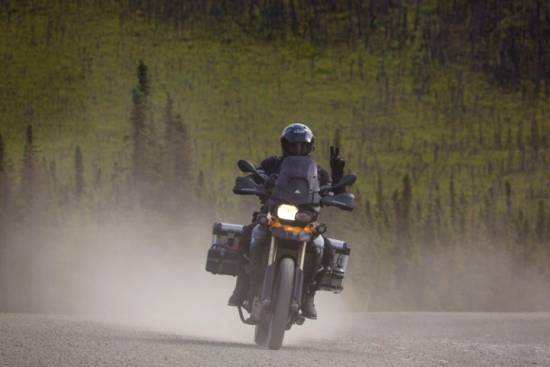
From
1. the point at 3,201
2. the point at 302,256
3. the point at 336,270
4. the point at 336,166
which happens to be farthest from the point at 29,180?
the point at 302,256

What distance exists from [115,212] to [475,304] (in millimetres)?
51246

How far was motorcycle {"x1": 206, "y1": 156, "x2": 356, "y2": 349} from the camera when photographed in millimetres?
16484

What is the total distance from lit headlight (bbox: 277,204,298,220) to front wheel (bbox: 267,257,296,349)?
54cm

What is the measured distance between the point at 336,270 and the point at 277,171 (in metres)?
1.62

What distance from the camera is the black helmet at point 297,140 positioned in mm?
17359

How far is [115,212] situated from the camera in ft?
548

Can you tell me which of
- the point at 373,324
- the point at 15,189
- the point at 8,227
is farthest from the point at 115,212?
the point at 373,324

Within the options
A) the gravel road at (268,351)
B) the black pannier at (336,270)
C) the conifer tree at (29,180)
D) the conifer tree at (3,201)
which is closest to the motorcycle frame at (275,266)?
the gravel road at (268,351)

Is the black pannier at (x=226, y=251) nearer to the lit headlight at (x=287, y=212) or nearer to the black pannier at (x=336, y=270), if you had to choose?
the black pannier at (x=336, y=270)

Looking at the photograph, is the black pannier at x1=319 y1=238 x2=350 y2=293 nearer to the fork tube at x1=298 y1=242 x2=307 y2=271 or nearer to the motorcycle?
the motorcycle

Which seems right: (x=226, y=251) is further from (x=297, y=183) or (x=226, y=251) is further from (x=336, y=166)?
(x=336, y=166)

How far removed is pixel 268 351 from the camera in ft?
52.4

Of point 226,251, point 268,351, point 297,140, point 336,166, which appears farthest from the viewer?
point 336,166

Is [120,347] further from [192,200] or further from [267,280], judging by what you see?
[192,200]
